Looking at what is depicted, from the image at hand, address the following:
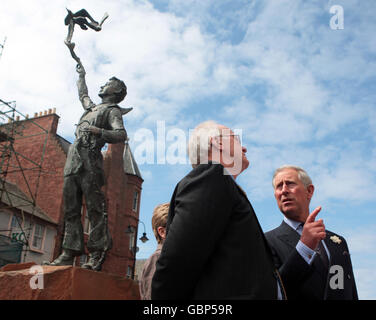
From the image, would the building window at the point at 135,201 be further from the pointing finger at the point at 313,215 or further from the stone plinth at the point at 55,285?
the pointing finger at the point at 313,215

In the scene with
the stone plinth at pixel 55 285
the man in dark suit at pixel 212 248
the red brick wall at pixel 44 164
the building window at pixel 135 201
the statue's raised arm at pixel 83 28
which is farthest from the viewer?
the building window at pixel 135 201

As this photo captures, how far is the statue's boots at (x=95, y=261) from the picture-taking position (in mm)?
4727

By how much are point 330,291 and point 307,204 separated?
67 centimetres

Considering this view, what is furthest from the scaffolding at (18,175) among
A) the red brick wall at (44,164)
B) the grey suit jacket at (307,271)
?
the grey suit jacket at (307,271)

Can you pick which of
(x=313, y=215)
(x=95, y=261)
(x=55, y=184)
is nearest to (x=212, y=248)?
(x=313, y=215)

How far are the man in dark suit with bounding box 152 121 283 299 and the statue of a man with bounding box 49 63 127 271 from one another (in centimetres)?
347

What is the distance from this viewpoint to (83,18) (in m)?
5.99

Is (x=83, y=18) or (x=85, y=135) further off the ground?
(x=83, y=18)

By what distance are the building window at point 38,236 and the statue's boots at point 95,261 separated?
17352 millimetres

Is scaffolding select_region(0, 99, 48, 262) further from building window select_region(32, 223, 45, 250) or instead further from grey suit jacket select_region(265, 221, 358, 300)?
grey suit jacket select_region(265, 221, 358, 300)

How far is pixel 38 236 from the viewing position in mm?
20688

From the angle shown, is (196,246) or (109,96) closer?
(196,246)
